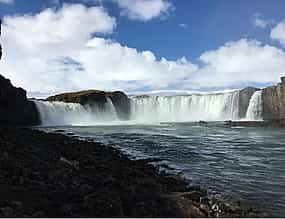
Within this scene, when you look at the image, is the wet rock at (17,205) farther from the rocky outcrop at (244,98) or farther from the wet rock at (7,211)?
the rocky outcrop at (244,98)

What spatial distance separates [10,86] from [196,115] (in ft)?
136

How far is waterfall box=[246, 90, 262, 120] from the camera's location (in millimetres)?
69188

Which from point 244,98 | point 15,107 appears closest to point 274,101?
point 244,98

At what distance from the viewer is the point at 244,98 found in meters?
72.1

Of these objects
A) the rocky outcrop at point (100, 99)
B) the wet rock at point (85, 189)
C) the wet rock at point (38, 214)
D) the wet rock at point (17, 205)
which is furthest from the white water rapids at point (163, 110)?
the wet rock at point (38, 214)

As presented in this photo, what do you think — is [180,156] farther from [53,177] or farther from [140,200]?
[140,200]

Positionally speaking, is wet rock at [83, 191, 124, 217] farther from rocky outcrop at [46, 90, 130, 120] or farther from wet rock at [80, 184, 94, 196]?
rocky outcrop at [46, 90, 130, 120]

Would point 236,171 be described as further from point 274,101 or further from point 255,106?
point 255,106

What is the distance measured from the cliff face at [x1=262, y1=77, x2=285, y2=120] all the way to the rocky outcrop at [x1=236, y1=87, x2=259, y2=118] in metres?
3.03

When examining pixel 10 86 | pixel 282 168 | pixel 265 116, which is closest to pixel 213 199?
pixel 282 168

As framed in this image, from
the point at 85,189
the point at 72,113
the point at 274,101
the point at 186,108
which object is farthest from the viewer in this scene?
the point at 186,108

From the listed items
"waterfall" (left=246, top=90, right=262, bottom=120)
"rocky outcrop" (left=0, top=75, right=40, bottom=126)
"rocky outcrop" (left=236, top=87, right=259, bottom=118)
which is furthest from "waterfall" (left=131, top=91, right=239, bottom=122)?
"rocky outcrop" (left=0, top=75, right=40, bottom=126)

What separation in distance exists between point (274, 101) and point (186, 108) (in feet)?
67.5

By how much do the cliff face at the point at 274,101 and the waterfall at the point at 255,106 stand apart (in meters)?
0.93
